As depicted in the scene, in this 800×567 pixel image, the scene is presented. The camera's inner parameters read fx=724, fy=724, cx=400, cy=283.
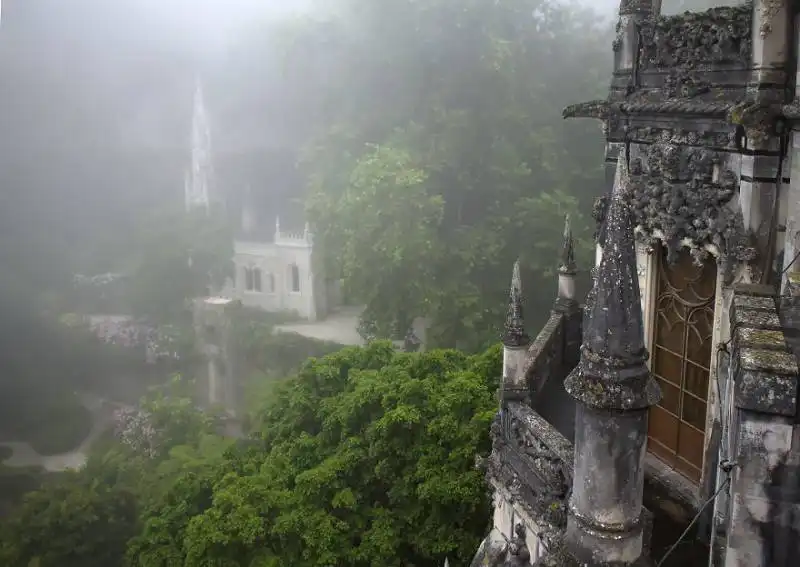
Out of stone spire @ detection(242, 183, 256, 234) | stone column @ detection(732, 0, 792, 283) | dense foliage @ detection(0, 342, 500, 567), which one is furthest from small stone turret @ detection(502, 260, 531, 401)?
stone spire @ detection(242, 183, 256, 234)

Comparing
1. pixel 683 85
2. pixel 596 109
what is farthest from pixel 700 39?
pixel 596 109

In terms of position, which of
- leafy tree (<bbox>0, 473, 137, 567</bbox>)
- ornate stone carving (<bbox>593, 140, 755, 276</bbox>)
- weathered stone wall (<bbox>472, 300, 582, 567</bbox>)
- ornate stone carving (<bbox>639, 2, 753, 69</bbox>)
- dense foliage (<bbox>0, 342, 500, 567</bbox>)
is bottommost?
leafy tree (<bbox>0, 473, 137, 567</bbox>)

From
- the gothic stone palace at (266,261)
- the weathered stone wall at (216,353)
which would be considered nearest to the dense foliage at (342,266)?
the weathered stone wall at (216,353)

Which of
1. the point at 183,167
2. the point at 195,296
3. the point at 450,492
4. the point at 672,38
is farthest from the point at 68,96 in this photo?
the point at 672,38

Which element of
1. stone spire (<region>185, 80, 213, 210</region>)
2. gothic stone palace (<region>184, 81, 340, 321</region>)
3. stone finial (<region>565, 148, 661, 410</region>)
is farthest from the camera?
stone spire (<region>185, 80, 213, 210</region>)

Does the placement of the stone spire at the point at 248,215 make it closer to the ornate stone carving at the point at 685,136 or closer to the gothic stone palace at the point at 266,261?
the gothic stone palace at the point at 266,261

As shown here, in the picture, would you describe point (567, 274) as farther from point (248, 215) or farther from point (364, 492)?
point (248, 215)

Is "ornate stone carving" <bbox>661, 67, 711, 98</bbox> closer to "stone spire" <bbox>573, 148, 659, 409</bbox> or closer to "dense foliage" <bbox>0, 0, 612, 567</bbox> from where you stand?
"stone spire" <bbox>573, 148, 659, 409</bbox>

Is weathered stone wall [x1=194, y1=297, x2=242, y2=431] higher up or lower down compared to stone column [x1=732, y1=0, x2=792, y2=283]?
lower down
